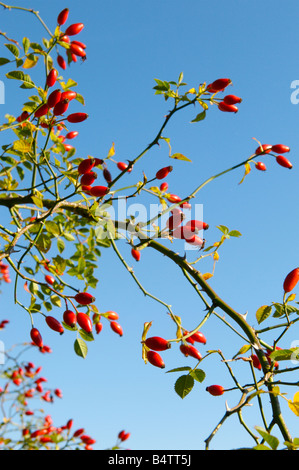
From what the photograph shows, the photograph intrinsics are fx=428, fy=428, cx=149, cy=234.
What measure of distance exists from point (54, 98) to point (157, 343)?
3.25 feet

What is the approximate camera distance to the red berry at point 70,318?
5.30ft

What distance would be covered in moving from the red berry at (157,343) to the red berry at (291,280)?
417 millimetres

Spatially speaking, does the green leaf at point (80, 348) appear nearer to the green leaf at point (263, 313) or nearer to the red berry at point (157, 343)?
the red berry at point (157, 343)

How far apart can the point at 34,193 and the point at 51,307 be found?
629 mm

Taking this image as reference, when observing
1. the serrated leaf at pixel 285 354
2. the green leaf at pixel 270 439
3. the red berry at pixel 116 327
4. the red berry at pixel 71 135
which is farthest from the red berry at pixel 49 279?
the green leaf at pixel 270 439

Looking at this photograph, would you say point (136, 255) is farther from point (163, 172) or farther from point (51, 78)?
point (51, 78)

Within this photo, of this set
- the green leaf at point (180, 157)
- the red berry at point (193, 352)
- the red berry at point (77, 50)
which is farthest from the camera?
the red berry at point (77, 50)

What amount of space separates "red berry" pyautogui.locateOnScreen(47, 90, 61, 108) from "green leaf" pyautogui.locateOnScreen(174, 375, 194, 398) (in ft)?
3.62

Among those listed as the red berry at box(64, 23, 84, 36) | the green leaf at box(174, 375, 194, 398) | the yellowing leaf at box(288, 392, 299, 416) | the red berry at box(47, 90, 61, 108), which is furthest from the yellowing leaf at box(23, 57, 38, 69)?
the yellowing leaf at box(288, 392, 299, 416)
